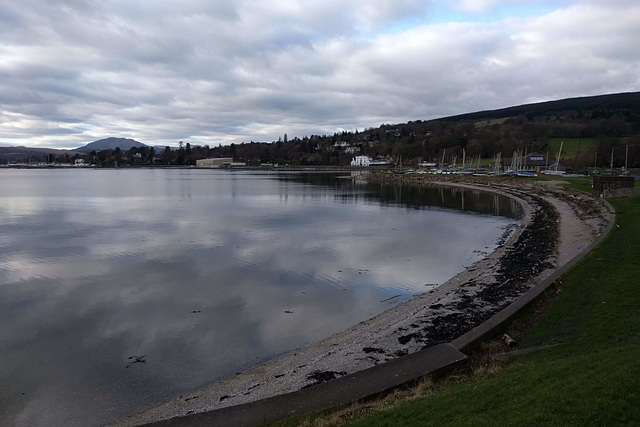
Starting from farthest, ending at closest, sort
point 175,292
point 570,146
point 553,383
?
point 570,146 < point 175,292 < point 553,383

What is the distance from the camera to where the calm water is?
8609mm

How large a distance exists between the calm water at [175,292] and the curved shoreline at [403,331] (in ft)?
2.09

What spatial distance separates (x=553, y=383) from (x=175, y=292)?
1166 centimetres

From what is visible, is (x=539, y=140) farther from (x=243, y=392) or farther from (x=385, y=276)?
(x=243, y=392)

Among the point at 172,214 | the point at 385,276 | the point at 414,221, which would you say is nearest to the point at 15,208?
the point at 172,214

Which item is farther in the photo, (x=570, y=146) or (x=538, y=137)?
(x=538, y=137)

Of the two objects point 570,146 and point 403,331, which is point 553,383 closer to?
point 403,331

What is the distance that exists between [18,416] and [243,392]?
3685 millimetres

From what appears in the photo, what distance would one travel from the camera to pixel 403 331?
10242mm

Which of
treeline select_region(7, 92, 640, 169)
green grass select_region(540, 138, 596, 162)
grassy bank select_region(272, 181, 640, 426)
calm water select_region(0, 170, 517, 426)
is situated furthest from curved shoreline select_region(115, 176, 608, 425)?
green grass select_region(540, 138, 596, 162)

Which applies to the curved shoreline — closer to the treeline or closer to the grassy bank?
the grassy bank

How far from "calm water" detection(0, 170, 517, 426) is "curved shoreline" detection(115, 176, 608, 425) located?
64 cm

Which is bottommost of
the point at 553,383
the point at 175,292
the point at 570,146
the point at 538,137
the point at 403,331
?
the point at 175,292

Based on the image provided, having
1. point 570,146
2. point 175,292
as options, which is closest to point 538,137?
point 570,146
